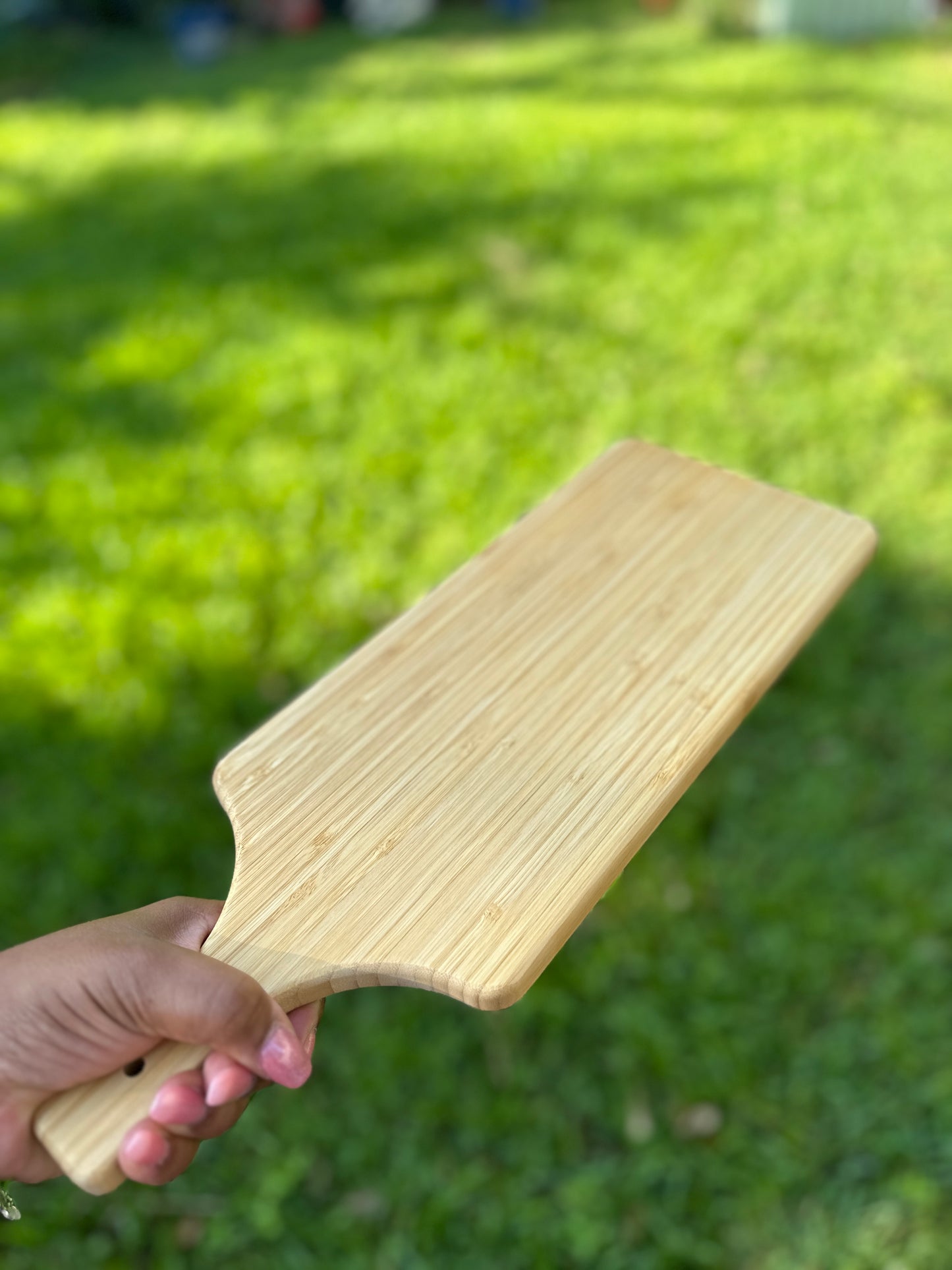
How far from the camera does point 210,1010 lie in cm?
80

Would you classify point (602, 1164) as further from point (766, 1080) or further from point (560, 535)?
point (560, 535)

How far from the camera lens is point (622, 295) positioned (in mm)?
3426

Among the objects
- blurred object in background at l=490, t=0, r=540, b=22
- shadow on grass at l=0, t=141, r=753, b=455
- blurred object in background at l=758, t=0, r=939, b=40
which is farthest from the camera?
blurred object in background at l=490, t=0, r=540, b=22

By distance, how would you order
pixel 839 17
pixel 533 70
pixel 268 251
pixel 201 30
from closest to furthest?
pixel 268 251, pixel 533 70, pixel 839 17, pixel 201 30

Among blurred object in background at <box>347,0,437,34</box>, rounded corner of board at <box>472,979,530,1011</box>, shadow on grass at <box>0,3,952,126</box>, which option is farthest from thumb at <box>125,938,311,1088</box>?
blurred object in background at <box>347,0,437,34</box>

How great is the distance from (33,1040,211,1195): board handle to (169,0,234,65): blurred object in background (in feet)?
22.0

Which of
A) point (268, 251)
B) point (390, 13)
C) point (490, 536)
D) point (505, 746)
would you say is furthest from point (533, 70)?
point (505, 746)

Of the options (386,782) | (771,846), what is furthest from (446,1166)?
(386,782)

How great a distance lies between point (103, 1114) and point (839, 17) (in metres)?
6.13

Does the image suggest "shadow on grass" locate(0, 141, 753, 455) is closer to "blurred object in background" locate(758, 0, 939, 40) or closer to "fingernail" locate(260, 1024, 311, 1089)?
"blurred object in background" locate(758, 0, 939, 40)

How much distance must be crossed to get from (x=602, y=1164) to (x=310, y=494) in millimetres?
1694

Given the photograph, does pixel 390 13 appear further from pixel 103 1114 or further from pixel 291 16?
pixel 103 1114

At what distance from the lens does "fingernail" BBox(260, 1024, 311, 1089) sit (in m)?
0.83

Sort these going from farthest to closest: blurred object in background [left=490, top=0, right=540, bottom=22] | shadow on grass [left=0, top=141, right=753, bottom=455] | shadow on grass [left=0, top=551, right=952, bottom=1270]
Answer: blurred object in background [left=490, top=0, right=540, bottom=22] → shadow on grass [left=0, top=141, right=753, bottom=455] → shadow on grass [left=0, top=551, right=952, bottom=1270]
